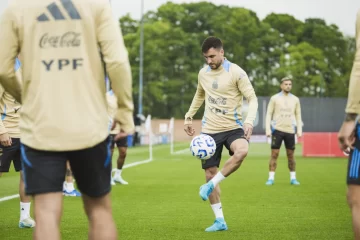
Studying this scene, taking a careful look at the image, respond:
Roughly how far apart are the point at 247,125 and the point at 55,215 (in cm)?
475

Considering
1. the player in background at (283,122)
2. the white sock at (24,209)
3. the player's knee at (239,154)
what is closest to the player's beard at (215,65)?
the player's knee at (239,154)

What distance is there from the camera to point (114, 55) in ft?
16.4

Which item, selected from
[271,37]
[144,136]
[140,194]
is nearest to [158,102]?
[271,37]

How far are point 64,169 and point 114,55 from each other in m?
0.84

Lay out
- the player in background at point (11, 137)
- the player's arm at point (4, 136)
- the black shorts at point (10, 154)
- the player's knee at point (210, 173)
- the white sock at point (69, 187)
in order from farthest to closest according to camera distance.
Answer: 1. the white sock at point (69, 187)
2. the black shorts at point (10, 154)
3. the player in background at point (11, 137)
4. the player's knee at point (210, 173)
5. the player's arm at point (4, 136)

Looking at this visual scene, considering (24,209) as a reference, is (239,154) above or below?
above

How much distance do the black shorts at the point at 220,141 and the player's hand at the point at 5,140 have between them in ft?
8.14

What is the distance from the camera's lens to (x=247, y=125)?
9320 millimetres

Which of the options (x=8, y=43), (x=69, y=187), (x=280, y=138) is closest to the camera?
(x=8, y=43)

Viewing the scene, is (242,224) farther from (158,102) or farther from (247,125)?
(158,102)

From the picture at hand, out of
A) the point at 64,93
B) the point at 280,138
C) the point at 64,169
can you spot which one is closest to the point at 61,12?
the point at 64,93

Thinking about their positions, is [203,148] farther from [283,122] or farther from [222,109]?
[283,122]

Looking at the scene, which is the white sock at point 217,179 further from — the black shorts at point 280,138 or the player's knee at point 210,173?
the black shorts at point 280,138

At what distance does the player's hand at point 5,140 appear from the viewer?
9.12 meters
